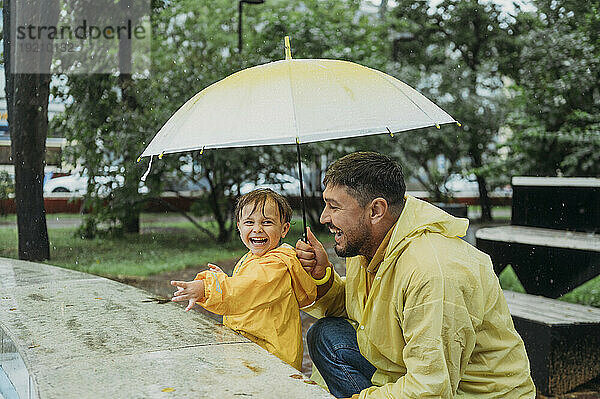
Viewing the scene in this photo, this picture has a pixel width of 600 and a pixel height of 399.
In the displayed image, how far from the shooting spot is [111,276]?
691 cm

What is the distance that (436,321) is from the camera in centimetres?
198

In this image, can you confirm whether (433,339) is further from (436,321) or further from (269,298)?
(269,298)

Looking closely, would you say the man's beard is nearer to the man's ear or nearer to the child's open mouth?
the man's ear

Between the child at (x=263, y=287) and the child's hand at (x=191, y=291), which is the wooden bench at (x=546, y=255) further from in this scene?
the child's hand at (x=191, y=291)

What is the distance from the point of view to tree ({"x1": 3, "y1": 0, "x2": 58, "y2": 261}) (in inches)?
220

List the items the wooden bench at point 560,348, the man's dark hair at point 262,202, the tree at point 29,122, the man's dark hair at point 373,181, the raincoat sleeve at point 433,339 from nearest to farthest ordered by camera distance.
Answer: the raincoat sleeve at point 433,339
the man's dark hair at point 373,181
the man's dark hair at point 262,202
the wooden bench at point 560,348
the tree at point 29,122

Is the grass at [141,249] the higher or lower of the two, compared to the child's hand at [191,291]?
lower

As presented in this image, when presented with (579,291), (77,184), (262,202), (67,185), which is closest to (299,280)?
(262,202)

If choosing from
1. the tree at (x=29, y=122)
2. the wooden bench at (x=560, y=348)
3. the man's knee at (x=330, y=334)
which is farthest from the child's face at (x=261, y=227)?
the tree at (x=29, y=122)

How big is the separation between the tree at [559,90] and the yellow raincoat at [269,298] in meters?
5.83

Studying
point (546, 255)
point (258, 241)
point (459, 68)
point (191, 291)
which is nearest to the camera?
point (191, 291)

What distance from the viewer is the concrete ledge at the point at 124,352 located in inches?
78.3

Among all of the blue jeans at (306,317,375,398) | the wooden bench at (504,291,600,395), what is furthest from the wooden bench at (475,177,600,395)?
the blue jeans at (306,317,375,398)

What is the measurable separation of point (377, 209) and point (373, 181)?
0.32 ft
